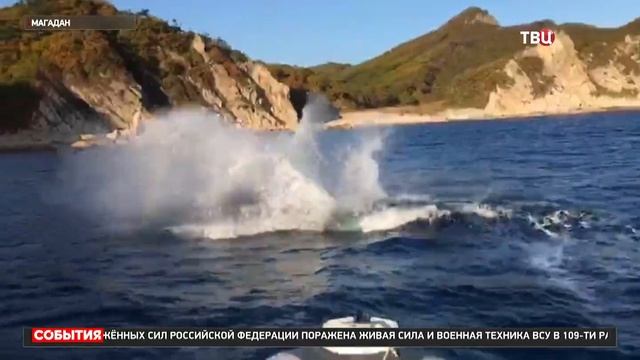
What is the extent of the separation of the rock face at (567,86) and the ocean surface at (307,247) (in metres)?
111

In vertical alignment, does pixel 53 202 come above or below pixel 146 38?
below

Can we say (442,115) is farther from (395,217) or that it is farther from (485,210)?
(395,217)

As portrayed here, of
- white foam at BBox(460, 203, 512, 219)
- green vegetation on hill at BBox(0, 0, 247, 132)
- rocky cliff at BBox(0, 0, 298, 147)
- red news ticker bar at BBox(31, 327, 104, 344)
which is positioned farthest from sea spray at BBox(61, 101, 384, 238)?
green vegetation on hill at BBox(0, 0, 247, 132)

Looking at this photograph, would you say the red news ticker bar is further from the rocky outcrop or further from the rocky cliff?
the rocky outcrop

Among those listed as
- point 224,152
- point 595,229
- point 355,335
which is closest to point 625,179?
point 595,229

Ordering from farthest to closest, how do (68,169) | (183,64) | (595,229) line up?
1. (183,64)
2. (68,169)
3. (595,229)

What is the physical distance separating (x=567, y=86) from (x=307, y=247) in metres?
141

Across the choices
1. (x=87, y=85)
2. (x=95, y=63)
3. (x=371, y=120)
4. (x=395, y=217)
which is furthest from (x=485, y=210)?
(x=371, y=120)

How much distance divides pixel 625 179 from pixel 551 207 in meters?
10.9

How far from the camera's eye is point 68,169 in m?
65.8

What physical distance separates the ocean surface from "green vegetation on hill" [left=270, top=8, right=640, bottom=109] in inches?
3653

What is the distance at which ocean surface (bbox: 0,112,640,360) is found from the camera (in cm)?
1449

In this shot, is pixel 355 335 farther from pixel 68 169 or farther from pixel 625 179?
pixel 68 169

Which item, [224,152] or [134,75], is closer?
[224,152]
